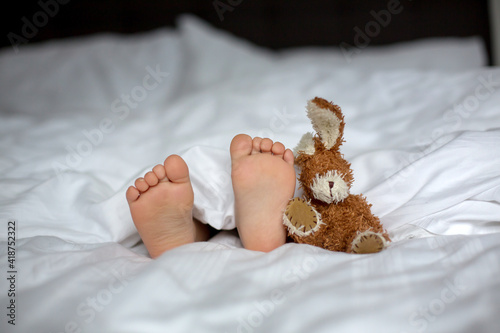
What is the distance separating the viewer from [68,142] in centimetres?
99

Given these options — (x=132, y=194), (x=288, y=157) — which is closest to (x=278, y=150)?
(x=288, y=157)

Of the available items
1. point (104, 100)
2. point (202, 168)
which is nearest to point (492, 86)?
point (202, 168)

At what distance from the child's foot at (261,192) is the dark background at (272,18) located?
4.07ft

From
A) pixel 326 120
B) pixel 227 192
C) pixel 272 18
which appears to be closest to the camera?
pixel 326 120

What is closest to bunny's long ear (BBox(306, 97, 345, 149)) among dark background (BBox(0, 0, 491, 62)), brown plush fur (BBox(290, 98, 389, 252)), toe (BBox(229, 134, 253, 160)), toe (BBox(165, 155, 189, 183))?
brown plush fur (BBox(290, 98, 389, 252))

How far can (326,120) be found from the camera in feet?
2.17

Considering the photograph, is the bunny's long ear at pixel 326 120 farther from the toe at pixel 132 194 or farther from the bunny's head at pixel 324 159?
the toe at pixel 132 194

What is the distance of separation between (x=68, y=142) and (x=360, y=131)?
2.27ft

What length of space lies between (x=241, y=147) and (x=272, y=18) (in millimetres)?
1272

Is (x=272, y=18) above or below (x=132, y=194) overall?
above

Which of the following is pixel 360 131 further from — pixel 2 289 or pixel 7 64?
pixel 7 64

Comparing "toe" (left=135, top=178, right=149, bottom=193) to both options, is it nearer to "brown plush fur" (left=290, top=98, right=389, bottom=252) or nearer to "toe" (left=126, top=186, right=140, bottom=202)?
"toe" (left=126, top=186, right=140, bottom=202)

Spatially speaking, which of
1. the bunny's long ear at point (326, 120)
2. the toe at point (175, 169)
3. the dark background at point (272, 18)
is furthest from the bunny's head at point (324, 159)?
the dark background at point (272, 18)

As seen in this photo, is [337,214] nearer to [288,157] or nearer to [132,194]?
[288,157]
